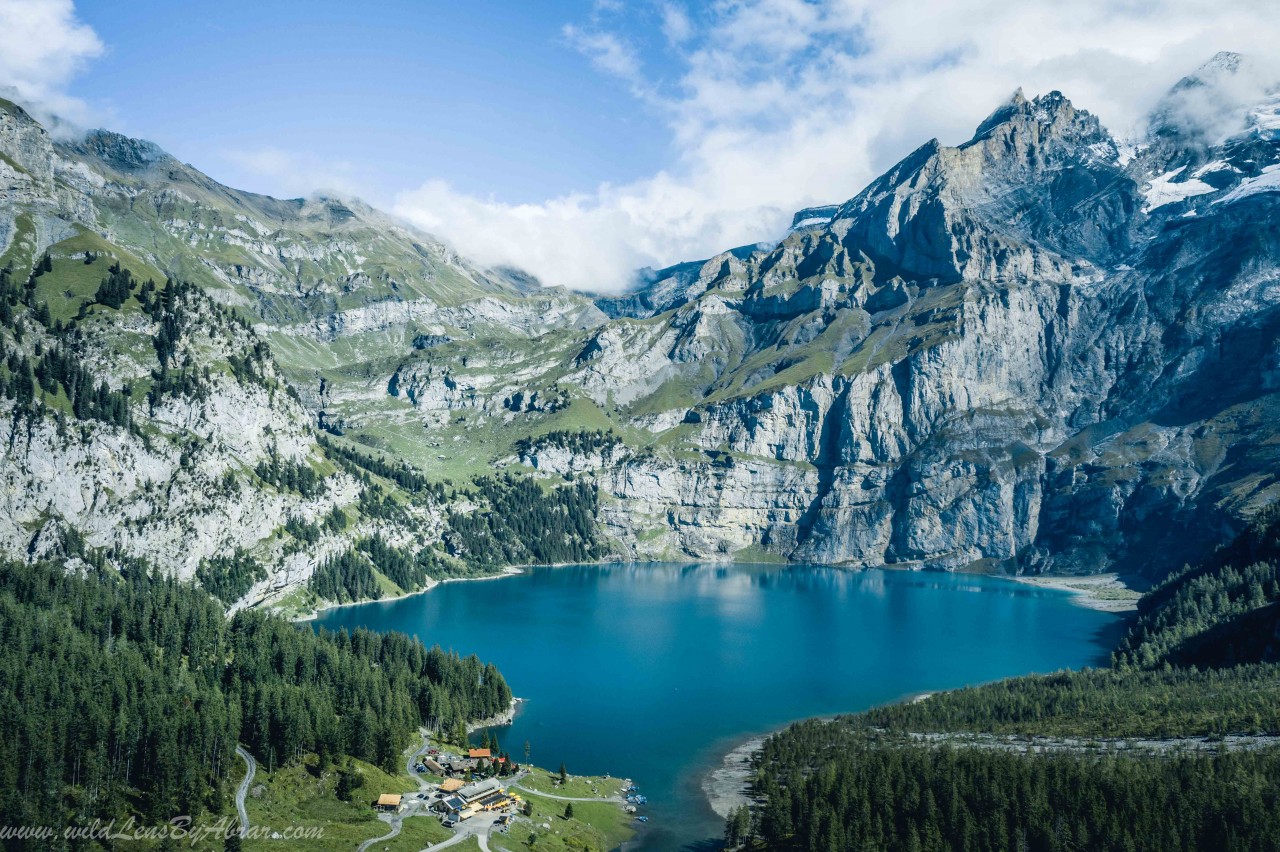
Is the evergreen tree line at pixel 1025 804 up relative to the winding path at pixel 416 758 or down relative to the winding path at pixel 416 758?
up

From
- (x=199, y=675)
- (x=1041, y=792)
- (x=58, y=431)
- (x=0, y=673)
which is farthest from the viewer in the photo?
(x=58, y=431)

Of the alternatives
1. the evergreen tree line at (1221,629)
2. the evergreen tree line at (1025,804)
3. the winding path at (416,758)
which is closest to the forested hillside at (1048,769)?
the evergreen tree line at (1025,804)

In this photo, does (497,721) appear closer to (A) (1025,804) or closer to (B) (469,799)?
(B) (469,799)

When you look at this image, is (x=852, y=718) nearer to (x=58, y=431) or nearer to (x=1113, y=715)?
(x=1113, y=715)

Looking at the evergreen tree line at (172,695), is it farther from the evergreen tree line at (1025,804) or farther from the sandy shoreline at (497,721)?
the evergreen tree line at (1025,804)

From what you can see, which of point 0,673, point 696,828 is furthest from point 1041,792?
point 0,673

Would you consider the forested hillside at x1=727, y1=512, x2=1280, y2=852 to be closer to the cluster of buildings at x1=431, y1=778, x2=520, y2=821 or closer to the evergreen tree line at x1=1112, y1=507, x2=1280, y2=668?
the evergreen tree line at x1=1112, y1=507, x2=1280, y2=668

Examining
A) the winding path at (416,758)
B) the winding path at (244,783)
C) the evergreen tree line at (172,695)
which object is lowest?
the winding path at (416,758)

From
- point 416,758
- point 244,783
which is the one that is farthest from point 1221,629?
point 244,783
